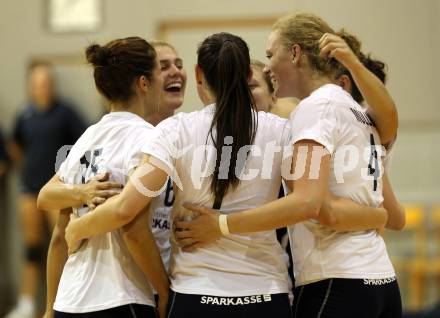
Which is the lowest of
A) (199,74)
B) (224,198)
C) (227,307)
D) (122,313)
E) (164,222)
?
(122,313)

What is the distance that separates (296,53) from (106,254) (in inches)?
45.8

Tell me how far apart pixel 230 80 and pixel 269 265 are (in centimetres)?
74

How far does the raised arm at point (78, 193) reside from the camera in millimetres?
2785

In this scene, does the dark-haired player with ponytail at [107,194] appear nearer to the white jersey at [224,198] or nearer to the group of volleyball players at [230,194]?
the group of volleyball players at [230,194]

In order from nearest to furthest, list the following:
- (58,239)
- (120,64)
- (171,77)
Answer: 1. (120,64)
2. (58,239)
3. (171,77)

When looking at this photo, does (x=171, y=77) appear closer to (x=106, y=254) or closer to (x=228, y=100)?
(x=228, y=100)

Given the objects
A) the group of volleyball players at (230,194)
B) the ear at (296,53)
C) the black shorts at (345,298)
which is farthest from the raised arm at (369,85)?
the black shorts at (345,298)

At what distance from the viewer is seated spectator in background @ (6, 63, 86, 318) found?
8289 millimetres

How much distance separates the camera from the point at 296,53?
2.99 metres

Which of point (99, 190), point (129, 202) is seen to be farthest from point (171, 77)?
point (129, 202)

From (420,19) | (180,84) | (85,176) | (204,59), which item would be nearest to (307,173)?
(204,59)

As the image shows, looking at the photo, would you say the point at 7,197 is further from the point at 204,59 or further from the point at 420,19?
the point at 204,59

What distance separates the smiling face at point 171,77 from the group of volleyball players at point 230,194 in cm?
50

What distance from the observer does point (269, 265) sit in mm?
2723
